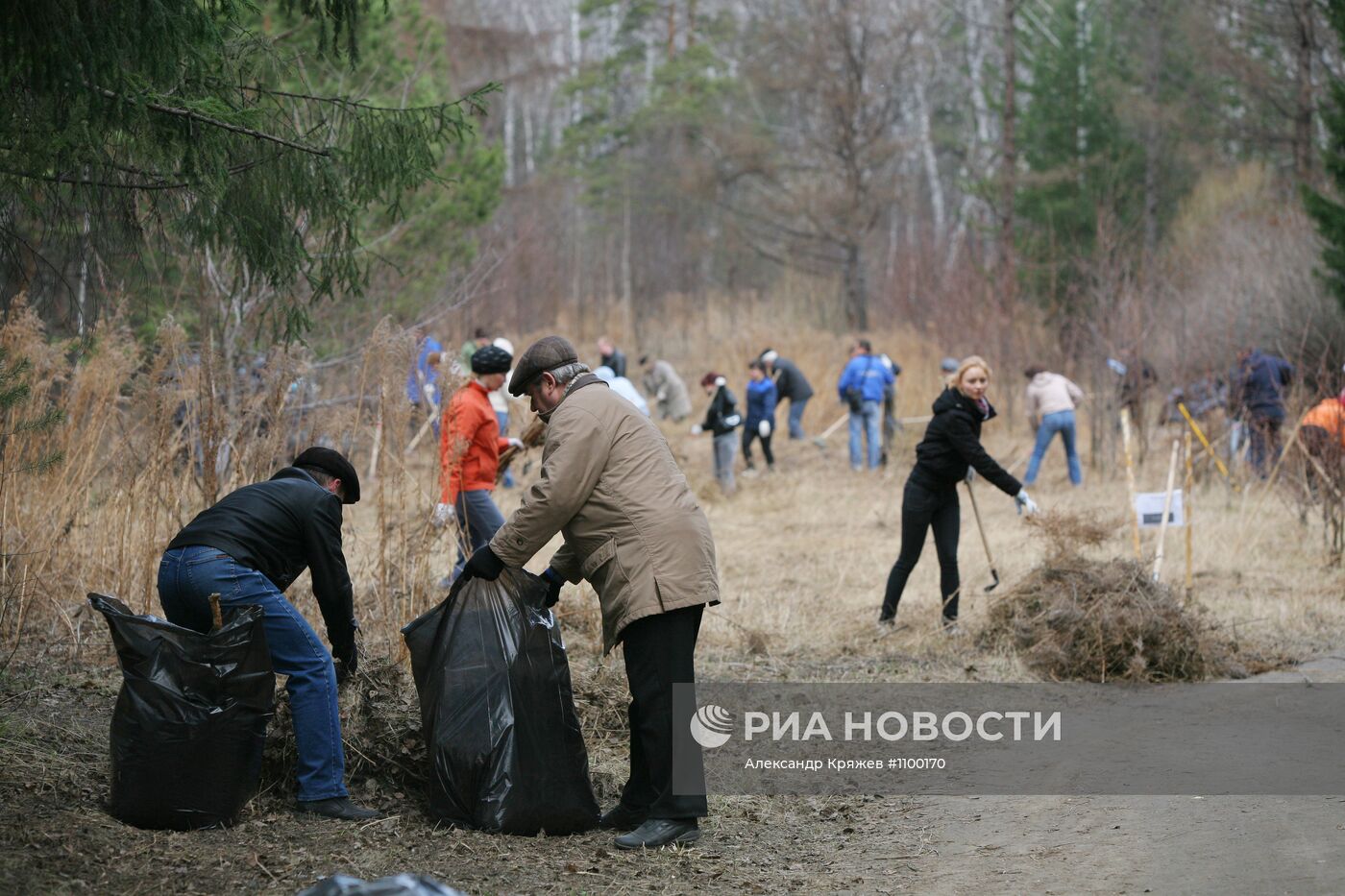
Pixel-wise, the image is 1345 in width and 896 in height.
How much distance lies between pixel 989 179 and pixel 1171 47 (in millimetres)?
7264

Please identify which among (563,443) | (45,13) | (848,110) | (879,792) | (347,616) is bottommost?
(879,792)

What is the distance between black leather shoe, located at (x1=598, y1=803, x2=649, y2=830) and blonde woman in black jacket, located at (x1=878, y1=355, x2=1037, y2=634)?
3551mm

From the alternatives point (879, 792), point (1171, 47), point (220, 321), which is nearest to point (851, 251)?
point (1171, 47)

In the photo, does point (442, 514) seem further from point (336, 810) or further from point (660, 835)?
point (660, 835)

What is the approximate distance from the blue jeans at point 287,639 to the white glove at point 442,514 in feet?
6.62

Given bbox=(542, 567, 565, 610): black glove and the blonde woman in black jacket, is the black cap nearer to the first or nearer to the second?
bbox=(542, 567, 565, 610): black glove

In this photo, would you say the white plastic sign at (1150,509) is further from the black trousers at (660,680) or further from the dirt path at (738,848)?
the black trousers at (660,680)

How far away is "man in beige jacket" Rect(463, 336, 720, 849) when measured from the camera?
4496mm

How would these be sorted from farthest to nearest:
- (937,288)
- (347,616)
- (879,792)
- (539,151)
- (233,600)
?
(539,151), (937,288), (879,792), (347,616), (233,600)

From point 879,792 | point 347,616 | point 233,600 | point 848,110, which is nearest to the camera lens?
point 233,600

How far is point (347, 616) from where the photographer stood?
4.77 m

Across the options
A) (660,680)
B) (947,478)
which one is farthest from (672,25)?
(660,680)

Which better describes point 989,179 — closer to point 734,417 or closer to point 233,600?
point 734,417

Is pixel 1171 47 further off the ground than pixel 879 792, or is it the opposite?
pixel 1171 47
